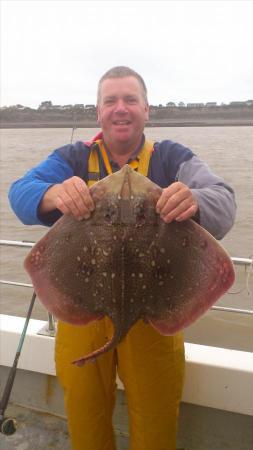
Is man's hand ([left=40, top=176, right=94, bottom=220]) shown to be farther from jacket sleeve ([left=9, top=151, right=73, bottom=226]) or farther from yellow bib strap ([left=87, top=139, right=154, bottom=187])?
yellow bib strap ([left=87, top=139, right=154, bottom=187])

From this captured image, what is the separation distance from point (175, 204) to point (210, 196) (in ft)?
1.03

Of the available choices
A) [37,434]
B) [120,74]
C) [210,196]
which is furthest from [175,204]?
[37,434]

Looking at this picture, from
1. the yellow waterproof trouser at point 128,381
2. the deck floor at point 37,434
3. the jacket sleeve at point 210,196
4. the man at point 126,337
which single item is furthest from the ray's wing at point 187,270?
the deck floor at point 37,434

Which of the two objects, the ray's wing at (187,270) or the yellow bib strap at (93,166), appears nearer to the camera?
the ray's wing at (187,270)

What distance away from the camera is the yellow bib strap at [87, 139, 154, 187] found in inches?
101

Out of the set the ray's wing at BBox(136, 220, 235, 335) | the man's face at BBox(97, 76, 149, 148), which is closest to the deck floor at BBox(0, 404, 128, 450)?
the ray's wing at BBox(136, 220, 235, 335)

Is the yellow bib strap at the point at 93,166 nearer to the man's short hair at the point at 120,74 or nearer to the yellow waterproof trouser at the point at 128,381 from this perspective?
the man's short hair at the point at 120,74

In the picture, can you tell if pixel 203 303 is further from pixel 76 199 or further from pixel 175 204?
pixel 76 199

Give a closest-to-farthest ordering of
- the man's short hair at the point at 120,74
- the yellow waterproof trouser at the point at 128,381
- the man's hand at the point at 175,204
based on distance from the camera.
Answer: the man's hand at the point at 175,204 < the yellow waterproof trouser at the point at 128,381 < the man's short hair at the point at 120,74

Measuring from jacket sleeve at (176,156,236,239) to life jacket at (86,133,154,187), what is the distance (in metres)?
0.22

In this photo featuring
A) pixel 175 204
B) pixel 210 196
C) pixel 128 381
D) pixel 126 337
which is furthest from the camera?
pixel 128 381

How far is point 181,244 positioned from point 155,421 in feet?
3.79

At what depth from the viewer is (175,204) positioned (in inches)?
75.8

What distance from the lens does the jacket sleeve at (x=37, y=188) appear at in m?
2.31
